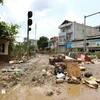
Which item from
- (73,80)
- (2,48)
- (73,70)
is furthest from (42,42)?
(73,80)

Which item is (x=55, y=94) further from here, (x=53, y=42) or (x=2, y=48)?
(x=53, y=42)

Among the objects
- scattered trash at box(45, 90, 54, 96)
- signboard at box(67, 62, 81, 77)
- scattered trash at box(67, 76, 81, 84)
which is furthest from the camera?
signboard at box(67, 62, 81, 77)

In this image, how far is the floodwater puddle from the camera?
5.59 m

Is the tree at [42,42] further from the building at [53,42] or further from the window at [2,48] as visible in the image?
the window at [2,48]

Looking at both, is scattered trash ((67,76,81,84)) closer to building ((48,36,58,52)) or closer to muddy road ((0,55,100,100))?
muddy road ((0,55,100,100))

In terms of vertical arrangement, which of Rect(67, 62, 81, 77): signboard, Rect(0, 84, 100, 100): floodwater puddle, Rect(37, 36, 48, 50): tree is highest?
Rect(37, 36, 48, 50): tree

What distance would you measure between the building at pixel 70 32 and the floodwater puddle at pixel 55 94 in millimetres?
36821

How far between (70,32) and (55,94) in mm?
42036

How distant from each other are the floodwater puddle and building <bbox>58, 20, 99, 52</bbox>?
36821mm

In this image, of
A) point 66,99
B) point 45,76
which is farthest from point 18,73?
point 66,99

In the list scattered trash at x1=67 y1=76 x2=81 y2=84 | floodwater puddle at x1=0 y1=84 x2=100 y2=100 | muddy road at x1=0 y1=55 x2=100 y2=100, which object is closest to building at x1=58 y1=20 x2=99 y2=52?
scattered trash at x1=67 y1=76 x2=81 y2=84

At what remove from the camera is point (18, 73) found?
27.1ft

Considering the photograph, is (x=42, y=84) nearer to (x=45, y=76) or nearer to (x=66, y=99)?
(x=45, y=76)

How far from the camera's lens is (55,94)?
5867mm
